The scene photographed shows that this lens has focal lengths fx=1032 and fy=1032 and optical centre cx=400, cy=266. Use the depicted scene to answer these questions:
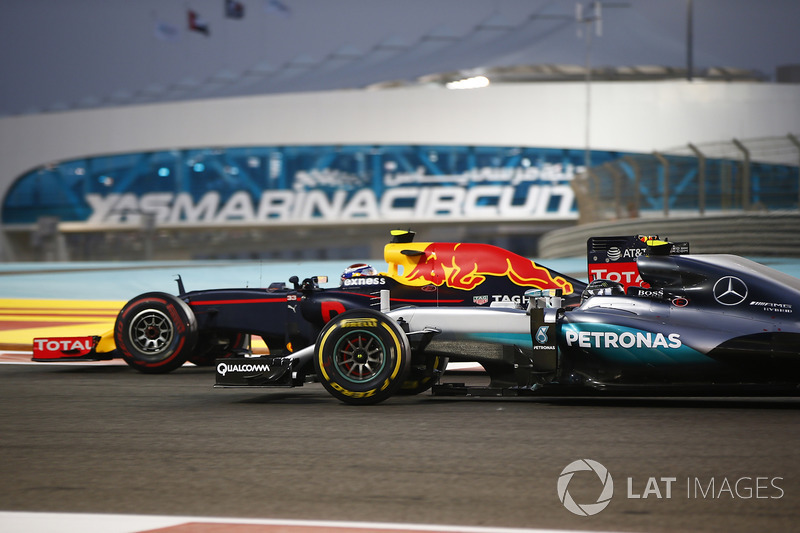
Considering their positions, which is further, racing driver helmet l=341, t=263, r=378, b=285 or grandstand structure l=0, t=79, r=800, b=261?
grandstand structure l=0, t=79, r=800, b=261

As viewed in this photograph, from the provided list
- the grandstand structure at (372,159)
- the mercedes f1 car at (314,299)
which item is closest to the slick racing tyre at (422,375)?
the mercedes f1 car at (314,299)

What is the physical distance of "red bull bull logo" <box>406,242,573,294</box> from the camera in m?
9.07

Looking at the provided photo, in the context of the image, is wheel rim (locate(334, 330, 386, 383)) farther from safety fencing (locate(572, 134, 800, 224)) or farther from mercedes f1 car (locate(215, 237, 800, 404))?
safety fencing (locate(572, 134, 800, 224))

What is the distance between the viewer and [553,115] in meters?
47.5

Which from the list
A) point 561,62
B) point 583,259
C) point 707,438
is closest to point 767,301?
point 707,438

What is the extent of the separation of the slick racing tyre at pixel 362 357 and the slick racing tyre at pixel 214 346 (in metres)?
2.82

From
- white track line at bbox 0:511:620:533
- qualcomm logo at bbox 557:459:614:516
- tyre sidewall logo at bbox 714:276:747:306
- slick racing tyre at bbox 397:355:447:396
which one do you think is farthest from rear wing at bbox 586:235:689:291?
white track line at bbox 0:511:620:533

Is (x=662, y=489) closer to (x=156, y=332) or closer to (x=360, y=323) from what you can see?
(x=360, y=323)

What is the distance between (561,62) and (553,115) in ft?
17.1

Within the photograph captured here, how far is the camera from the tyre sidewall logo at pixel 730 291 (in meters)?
6.89

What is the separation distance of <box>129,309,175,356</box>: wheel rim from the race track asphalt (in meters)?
1.65

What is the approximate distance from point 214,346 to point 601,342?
4.56 m

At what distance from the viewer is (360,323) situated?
23.8 feet

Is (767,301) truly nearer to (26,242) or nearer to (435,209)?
(435,209)
